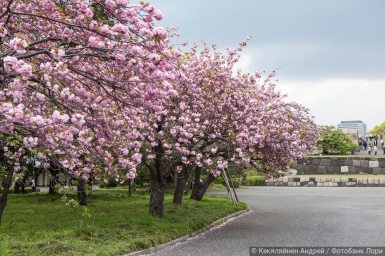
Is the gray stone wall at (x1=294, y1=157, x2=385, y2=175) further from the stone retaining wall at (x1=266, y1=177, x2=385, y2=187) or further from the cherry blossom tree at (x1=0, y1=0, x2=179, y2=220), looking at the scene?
the cherry blossom tree at (x1=0, y1=0, x2=179, y2=220)

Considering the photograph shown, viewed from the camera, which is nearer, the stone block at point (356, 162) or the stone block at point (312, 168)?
the stone block at point (356, 162)

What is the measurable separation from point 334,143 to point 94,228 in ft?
139

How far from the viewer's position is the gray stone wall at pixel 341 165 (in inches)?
1695

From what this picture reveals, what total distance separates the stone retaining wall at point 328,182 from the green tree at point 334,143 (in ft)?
28.5

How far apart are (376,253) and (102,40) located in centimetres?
800

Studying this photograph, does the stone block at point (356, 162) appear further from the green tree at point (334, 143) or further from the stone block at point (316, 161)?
the green tree at point (334, 143)

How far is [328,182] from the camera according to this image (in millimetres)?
41312

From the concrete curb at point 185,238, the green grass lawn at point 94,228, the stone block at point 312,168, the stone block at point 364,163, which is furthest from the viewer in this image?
the stone block at point 312,168

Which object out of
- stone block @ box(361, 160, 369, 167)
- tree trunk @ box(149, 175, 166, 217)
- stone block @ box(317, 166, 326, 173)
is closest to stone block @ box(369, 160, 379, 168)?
stone block @ box(361, 160, 369, 167)

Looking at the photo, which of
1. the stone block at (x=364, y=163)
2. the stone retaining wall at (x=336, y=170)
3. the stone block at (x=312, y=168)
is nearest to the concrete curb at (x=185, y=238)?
the stone retaining wall at (x=336, y=170)

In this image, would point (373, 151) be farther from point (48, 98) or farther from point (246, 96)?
point (48, 98)

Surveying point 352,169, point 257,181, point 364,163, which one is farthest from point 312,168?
point 257,181

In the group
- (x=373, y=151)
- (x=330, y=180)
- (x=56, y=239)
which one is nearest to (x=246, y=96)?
(x=56, y=239)

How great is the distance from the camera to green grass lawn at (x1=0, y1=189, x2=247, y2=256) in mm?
10375
